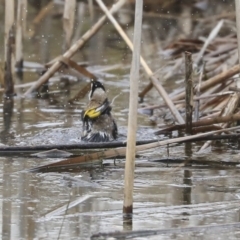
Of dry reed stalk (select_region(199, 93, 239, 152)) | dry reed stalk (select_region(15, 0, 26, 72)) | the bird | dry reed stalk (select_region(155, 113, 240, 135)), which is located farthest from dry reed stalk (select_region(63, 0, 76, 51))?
dry reed stalk (select_region(199, 93, 239, 152))

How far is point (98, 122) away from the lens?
22.4 feet

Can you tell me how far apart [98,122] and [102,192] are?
72.1 inches

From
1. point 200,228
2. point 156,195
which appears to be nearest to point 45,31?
A: point 156,195

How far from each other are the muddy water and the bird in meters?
0.16

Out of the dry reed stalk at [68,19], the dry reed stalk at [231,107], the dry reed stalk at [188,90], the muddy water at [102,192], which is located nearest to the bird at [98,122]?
the muddy water at [102,192]

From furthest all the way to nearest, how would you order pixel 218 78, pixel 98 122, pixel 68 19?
1. pixel 68 19
2. pixel 218 78
3. pixel 98 122

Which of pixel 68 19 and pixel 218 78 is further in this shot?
pixel 68 19

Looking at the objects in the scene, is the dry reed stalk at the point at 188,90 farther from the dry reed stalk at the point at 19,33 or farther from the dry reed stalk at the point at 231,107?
the dry reed stalk at the point at 19,33

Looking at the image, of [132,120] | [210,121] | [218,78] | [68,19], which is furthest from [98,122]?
[68,19]

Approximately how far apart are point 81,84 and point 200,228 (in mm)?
5592

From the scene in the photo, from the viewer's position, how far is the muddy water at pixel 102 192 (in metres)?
4.30

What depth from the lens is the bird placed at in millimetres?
6754

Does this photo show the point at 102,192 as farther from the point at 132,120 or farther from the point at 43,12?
the point at 43,12

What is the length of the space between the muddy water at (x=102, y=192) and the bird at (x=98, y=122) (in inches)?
6.3
